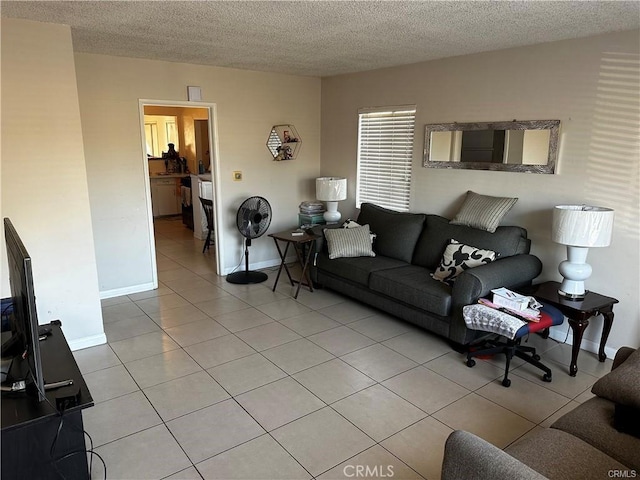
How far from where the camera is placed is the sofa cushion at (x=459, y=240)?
357 cm

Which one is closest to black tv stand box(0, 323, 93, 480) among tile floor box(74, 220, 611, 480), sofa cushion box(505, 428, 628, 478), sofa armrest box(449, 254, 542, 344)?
tile floor box(74, 220, 611, 480)

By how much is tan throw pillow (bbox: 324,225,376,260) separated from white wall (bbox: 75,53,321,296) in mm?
1358

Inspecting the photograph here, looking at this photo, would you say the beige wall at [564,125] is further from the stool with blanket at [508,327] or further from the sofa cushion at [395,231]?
the stool with blanket at [508,327]

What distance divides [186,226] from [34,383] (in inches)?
252

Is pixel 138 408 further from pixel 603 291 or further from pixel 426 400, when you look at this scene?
pixel 603 291

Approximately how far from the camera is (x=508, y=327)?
2797mm

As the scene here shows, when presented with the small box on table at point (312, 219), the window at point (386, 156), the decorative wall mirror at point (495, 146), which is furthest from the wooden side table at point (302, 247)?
the decorative wall mirror at point (495, 146)

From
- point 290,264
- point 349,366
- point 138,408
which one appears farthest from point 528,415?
point 290,264

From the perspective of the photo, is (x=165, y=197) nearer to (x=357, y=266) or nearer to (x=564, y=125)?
(x=357, y=266)

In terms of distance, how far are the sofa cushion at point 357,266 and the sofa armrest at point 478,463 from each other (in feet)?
8.40

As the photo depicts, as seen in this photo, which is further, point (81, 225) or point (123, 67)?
point (123, 67)

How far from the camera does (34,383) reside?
5.87 feet

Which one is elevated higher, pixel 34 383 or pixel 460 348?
pixel 34 383

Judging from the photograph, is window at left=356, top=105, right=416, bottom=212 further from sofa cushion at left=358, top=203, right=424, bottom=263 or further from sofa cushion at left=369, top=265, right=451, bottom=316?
sofa cushion at left=369, top=265, right=451, bottom=316
